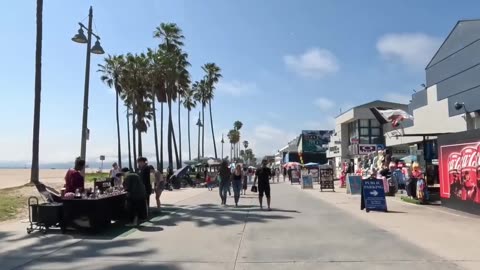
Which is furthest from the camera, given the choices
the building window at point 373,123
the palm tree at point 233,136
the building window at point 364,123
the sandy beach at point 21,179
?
the palm tree at point 233,136

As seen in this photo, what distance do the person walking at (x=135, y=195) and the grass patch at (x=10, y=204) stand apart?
4.04m

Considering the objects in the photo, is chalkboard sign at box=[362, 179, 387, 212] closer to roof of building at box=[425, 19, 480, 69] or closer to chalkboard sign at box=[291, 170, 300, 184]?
roof of building at box=[425, 19, 480, 69]

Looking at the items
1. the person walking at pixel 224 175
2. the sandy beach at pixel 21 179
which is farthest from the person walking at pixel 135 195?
the sandy beach at pixel 21 179

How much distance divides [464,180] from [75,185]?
37.1ft

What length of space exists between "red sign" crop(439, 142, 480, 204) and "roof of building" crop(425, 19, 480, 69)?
5906 mm

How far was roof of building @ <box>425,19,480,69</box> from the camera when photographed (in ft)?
67.8

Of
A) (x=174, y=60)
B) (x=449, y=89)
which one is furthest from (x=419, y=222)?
(x=174, y=60)

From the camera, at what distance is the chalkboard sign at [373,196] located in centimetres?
1698

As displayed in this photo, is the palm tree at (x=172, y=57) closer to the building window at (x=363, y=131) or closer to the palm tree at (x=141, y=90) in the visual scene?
the palm tree at (x=141, y=90)

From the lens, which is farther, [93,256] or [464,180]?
[464,180]

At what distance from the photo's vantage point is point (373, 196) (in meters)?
17.0

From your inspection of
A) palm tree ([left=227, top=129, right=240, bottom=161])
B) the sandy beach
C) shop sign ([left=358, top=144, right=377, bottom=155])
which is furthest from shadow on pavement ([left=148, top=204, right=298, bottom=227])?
palm tree ([left=227, top=129, right=240, bottom=161])

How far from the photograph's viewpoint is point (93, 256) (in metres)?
8.89

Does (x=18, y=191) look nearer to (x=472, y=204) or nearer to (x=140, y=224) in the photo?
(x=140, y=224)
